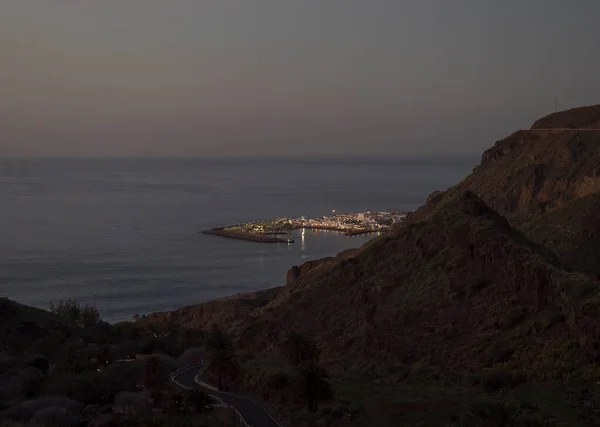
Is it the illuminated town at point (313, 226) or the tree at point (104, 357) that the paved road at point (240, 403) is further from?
the illuminated town at point (313, 226)

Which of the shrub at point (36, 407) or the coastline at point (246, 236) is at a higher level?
the shrub at point (36, 407)

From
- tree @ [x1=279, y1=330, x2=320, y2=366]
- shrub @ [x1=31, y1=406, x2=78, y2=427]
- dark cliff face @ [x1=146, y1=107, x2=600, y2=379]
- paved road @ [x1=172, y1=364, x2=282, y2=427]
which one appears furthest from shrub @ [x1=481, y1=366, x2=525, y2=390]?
shrub @ [x1=31, y1=406, x2=78, y2=427]

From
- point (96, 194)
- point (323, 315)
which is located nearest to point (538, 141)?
point (323, 315)

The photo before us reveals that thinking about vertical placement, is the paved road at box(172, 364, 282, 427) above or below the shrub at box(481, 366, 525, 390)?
below

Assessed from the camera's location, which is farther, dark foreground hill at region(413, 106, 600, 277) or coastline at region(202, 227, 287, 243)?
coastline at region(202, 227, 287, 243)

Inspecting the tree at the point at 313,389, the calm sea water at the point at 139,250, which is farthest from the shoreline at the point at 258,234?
the tree at the point at 313,389

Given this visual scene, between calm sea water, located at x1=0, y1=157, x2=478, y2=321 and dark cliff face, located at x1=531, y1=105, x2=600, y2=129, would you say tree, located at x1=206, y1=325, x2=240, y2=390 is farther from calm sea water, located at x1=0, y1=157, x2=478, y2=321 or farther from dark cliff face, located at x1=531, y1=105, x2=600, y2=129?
dark cliff face, located at x1=531, y1=105, x2=600, y2=129

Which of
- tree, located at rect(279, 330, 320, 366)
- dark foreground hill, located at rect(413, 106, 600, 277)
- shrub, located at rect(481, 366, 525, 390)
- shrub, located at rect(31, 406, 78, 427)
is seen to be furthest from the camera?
dark foreground hill, located at rect(413, 106, 600, 277)

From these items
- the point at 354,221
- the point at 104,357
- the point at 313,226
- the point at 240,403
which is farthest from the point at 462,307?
the point at 354,221
